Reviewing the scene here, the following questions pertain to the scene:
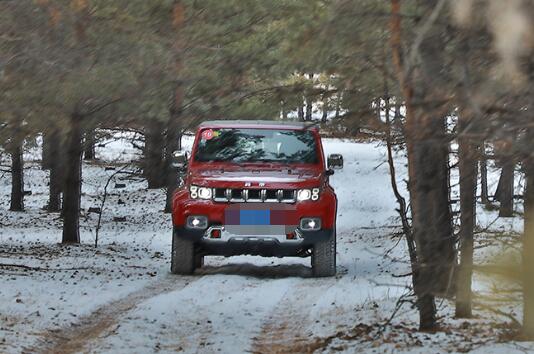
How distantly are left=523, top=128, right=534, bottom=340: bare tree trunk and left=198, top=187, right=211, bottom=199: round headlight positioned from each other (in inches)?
234

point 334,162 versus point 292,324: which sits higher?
point 334,162

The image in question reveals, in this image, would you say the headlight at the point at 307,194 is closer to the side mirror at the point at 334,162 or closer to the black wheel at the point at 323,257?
the black wheel at the point at 323,257

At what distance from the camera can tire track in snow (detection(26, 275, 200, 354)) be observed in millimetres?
8256

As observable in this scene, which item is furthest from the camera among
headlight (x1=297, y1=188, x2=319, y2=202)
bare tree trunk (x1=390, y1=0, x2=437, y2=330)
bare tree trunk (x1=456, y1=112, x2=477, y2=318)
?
headlight (x1=297, y1=188, x2=319, y2=202)

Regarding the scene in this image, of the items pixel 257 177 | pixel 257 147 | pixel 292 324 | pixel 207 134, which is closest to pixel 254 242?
pixel 257 177

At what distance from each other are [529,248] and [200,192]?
789 centimetres

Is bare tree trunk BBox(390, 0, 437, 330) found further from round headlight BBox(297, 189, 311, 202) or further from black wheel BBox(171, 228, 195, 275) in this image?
black wheel BBox(171, 228, 195, 275)

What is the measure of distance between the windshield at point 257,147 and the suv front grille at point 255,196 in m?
0.90

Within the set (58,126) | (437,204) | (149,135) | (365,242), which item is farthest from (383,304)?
(365,242)

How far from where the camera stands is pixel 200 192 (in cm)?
1262

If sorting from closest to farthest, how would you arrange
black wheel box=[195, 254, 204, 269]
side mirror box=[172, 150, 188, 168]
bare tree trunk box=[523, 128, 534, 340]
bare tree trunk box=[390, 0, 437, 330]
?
bare tree trunk box=[523, 128, 534, 340]
bare tree trunk box=[390, 0, 437, 330]
side mirror box=[172, 150, 188, 168]
black wheel box=[195, 254, 204, 269]

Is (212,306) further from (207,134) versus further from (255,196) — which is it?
(207,134)

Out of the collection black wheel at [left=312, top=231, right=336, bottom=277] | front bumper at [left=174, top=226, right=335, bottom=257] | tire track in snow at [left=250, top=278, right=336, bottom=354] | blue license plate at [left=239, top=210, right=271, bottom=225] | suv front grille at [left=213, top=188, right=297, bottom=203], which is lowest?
tire track in snow at [left=250, top=278, right=336, bottom=354]

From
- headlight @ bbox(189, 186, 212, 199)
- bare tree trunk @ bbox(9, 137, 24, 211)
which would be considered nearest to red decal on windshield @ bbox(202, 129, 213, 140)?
headlight @ bbox(189, 186, 212, 199)
